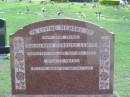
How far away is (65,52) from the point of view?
684 cm

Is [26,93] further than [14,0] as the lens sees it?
No

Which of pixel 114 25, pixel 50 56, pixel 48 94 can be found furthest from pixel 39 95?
pixel 114 25

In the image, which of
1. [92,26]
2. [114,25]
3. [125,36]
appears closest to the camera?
[92,26]

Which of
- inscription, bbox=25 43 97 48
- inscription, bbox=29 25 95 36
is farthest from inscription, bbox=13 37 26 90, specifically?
inscription, bbox=29 25 95 36

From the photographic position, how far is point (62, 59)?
22.5ft

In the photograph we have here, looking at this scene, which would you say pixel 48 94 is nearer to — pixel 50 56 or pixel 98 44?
pixel 50 56

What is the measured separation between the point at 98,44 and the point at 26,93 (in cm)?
122

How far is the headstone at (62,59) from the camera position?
6824mm

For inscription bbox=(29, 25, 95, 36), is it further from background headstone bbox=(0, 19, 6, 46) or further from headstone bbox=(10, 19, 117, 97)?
background headstone bbox=(0, 19, 6, 46)

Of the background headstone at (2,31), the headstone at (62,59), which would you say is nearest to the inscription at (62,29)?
the headstone at (62,59)

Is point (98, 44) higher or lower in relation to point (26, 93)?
higher

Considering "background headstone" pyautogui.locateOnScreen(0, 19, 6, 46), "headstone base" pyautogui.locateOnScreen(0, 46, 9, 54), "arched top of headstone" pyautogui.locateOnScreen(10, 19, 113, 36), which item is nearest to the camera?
"arched top of headstone" pyautogui.locateOnScreen(10, 19, 113, 36)

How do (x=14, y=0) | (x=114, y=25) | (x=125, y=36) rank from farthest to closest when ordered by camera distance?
(x=14, y=0), (x=114, y=25), (x=125, y=36)

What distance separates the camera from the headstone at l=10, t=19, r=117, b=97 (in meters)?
6.82
